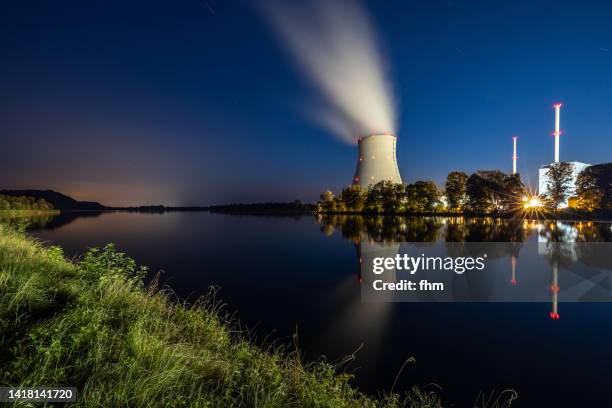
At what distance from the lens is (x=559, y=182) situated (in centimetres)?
3984

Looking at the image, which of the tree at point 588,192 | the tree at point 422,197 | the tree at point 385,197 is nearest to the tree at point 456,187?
the tree at point 422,197

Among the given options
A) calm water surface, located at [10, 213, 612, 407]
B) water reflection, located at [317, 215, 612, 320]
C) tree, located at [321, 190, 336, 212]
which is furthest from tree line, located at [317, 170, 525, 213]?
calm water surface, located at [10, 213, 612, 407]

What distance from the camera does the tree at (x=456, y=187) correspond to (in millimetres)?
48219

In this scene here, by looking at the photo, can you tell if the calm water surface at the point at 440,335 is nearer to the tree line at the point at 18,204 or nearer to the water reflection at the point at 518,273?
the water reflection at the point at 518,273

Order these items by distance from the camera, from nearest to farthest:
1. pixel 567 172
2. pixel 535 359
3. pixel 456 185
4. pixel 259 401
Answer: pixel 259 401, pixel 535 359, pixel 567 172, pixel 456 185

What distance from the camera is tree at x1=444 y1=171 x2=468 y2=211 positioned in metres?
48.2

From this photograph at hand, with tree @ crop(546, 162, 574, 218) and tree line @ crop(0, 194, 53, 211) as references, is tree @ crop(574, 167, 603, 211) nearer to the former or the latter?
tree @ crop(546, 162, 574, 218)

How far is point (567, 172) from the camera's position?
131 feet

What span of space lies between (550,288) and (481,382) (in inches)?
269

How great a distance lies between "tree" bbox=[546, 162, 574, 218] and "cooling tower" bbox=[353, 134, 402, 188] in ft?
67.2

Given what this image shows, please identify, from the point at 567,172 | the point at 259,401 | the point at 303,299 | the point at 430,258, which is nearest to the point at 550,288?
the point at 430,258

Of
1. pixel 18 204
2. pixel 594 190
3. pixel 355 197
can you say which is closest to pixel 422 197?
pixel 355 197

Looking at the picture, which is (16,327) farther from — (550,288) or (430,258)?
(430,258)

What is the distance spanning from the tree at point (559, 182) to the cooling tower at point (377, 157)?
20.5m
